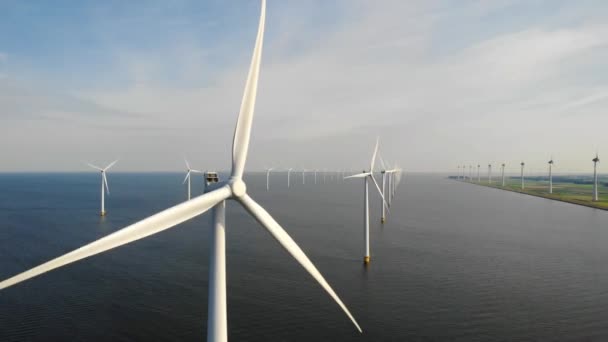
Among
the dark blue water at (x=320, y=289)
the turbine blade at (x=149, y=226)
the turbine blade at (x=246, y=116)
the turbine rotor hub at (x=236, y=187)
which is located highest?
the turbine blade at (x=246, y=116)

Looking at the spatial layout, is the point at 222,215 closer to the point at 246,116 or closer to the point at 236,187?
the point at 236,187

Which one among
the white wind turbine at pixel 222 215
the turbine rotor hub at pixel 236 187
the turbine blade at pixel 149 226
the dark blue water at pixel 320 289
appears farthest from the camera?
A: the dark blue water at pixel 320 289

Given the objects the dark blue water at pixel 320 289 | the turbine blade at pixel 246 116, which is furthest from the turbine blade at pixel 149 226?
the dark blue water at pixel 320 289

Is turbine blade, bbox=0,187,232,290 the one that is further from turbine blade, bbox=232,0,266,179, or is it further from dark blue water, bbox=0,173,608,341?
dark blue water, bbox=0,173,608,341

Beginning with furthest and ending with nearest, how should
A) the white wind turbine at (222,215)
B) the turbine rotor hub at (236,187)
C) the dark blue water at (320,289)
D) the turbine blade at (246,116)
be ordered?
1. the dark blue water at (320,289)
2. the turbine blade at (246,116)
3. the turbine rotor hub at (236,187)
4. the white wind turbine at (222,215)

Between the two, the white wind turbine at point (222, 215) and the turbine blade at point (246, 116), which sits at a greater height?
the turbine blade at point (246, 116)

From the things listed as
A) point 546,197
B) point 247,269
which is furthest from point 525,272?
point 546,197

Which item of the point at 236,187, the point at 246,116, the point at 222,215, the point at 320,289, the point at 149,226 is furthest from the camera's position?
the point at 320,289

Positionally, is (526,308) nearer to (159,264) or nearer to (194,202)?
(194,202)

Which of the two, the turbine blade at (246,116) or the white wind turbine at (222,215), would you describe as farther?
the turbine blade at (246,116)

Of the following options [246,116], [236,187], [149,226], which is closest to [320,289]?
[236,187]

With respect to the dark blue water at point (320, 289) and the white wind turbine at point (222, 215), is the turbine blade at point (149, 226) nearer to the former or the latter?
the white wind turbine at point (222, 215)
